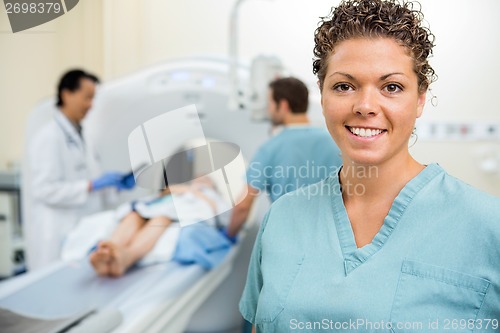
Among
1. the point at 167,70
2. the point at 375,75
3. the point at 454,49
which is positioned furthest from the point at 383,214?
the point at 167,70

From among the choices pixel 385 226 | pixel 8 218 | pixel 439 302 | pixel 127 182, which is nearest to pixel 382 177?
pixel 385 226

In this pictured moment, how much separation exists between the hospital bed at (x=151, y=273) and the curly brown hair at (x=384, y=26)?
0.91m

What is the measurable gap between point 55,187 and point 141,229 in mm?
424

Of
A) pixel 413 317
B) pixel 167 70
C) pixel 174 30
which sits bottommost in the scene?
pixel 413 317

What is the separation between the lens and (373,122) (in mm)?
712

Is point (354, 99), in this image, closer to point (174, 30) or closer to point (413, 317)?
point (413, 317)

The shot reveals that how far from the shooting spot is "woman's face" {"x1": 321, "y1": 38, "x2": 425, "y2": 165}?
71 cm

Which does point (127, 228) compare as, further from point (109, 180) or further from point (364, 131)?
point (364, 131)

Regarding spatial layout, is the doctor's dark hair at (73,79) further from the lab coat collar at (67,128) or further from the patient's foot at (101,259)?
the patient's foot at (101,259)

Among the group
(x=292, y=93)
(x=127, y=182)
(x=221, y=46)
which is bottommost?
(x=127, y=182)

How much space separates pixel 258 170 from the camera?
1.39 m

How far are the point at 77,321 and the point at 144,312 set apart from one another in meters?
0.19

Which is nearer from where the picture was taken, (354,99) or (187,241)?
(354,99)

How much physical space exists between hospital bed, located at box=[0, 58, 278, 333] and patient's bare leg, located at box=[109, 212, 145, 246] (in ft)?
0.42
